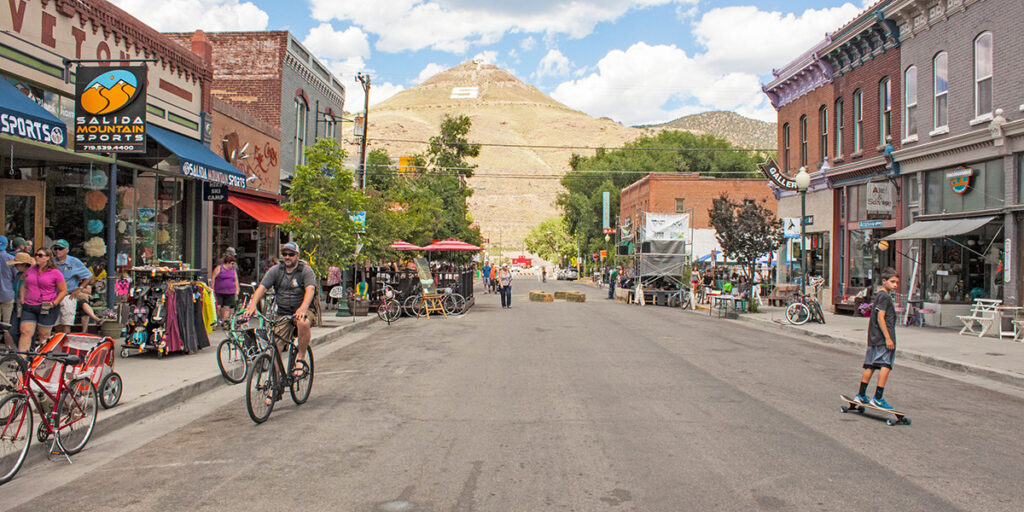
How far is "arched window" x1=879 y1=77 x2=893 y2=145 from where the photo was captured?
23.6 meters

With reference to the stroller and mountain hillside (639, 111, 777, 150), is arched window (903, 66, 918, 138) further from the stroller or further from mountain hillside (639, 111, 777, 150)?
mountain hillside (639, 111, 777, 150)

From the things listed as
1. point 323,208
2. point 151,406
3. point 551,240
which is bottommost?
point 151,406

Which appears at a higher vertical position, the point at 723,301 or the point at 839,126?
the point at 839,126

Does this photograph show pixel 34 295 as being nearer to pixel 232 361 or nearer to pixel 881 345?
pixel 232 361

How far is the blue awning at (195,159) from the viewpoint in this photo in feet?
51.3

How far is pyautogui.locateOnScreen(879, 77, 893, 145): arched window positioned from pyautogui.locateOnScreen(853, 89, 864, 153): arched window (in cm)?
115

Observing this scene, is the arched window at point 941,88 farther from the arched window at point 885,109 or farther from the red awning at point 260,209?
the red awning at point 260,209

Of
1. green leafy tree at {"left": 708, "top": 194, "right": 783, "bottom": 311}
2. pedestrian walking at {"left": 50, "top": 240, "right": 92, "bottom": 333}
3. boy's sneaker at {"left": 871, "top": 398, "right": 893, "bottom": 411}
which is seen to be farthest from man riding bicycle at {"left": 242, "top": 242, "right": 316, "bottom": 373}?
green leafy tree at {"left": 708, "top": 194, "right": 783, "bottom": 311}

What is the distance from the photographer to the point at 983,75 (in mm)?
19156

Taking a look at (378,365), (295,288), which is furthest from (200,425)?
(378,365)

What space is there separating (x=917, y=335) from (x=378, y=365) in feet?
43.2

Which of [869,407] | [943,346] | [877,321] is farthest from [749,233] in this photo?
[869,407]

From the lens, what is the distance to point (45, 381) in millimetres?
6441

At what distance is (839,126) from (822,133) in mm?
1376
